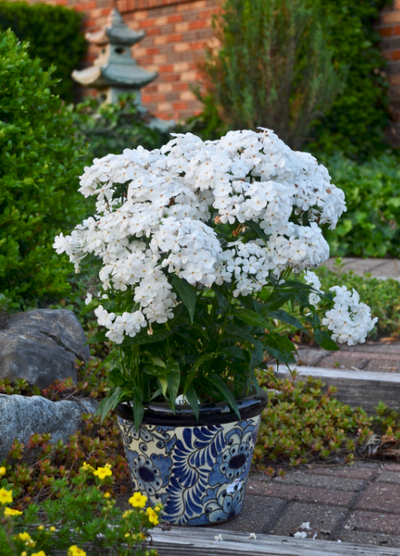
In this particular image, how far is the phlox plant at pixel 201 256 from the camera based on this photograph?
1871mm

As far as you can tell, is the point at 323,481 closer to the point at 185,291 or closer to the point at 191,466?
the point at 191,466

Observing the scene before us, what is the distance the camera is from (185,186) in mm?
2025

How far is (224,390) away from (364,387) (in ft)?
4.20

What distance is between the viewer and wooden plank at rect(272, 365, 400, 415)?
3080 millimetres

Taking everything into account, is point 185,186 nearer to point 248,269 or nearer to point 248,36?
point 248,269

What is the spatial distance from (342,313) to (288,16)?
5.61 m

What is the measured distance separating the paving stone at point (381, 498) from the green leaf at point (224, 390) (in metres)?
0.66

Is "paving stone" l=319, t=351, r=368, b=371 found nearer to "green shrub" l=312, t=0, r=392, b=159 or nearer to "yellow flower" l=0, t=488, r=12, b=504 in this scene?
"yellow flower" l=0, t=488, r=12, b=504

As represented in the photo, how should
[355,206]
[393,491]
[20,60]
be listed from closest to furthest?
1. [393,491]
2. [20,60]
3. [355,206]

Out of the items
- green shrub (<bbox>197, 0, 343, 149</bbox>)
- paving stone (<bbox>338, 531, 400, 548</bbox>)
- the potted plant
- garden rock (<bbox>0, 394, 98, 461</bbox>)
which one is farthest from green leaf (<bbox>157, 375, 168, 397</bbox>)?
green shrub (<bbox>197, 0, 343, 149</bbox>)

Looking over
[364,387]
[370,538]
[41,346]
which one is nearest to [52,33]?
[41,346]

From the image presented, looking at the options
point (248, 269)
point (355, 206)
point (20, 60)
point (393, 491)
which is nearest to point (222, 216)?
point (248, 269)

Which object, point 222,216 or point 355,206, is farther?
point 355,206

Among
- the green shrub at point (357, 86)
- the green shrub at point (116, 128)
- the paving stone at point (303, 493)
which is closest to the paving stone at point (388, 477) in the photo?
the paving stone at point (303, 493)
